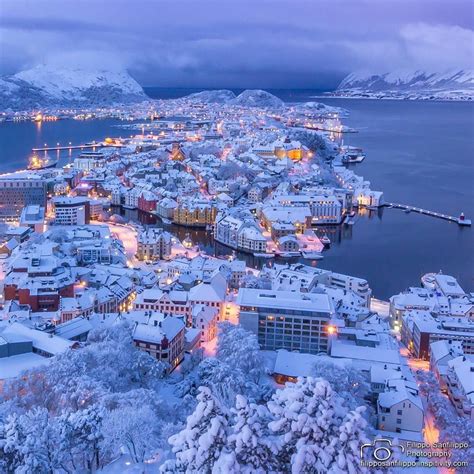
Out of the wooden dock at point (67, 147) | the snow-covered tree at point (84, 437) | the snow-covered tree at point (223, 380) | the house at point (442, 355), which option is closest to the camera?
the snow-covered tree at point (84, 437)

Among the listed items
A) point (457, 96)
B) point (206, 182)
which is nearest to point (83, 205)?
point (206, 182)

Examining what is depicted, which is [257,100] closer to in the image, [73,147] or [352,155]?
[73,147]

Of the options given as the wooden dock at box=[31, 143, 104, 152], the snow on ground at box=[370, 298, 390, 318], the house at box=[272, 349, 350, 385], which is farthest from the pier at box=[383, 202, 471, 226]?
the wooden dock at box=[31, 143, 104, 152]

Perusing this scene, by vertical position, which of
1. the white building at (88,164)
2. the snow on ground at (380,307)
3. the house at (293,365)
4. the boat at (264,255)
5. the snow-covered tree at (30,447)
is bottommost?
the boat at (264,255)

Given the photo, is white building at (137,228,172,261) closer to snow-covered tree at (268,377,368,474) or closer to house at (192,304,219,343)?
house at (192,304,219,343)

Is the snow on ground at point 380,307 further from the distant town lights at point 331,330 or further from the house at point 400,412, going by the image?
the house at point 400,412

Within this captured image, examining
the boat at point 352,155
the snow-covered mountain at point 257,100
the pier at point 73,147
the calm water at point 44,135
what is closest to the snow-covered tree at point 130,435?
the calm water at point 44,135
